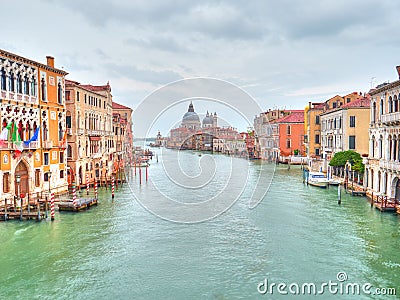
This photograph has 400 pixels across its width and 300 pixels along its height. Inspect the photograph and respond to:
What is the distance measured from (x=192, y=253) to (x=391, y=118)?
1191 cm

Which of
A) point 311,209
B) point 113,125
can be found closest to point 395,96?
point 311,209

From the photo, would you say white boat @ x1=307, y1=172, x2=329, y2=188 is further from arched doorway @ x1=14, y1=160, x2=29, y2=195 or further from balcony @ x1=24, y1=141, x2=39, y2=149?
arched doorway @ x1=14, y1=160, x2=29, y2=195

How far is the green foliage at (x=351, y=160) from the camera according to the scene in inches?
936

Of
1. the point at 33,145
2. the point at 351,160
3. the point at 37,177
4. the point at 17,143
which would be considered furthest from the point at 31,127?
the point at 351,160

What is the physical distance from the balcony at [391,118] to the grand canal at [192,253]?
424 cm

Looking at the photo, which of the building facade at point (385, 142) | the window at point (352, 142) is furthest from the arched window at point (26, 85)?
the window at point (352, 142)

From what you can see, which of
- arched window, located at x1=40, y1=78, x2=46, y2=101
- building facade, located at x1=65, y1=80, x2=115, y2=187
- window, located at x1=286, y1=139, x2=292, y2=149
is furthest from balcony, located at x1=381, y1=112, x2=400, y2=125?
window, located at x1=286, y1=139, x2=292, y2=149

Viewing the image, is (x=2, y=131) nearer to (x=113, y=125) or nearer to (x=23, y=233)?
(x=23, y=233)

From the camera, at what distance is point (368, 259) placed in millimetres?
11430

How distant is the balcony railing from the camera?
17.2 metres

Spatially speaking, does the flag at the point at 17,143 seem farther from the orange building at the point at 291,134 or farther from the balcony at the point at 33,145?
the orange building at the point at 291,134

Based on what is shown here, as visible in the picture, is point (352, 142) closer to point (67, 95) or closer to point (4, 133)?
point (67, 95)

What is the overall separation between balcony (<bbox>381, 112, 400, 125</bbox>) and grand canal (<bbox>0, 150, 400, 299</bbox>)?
167 inches

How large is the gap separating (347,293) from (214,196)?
14325 millimetres
